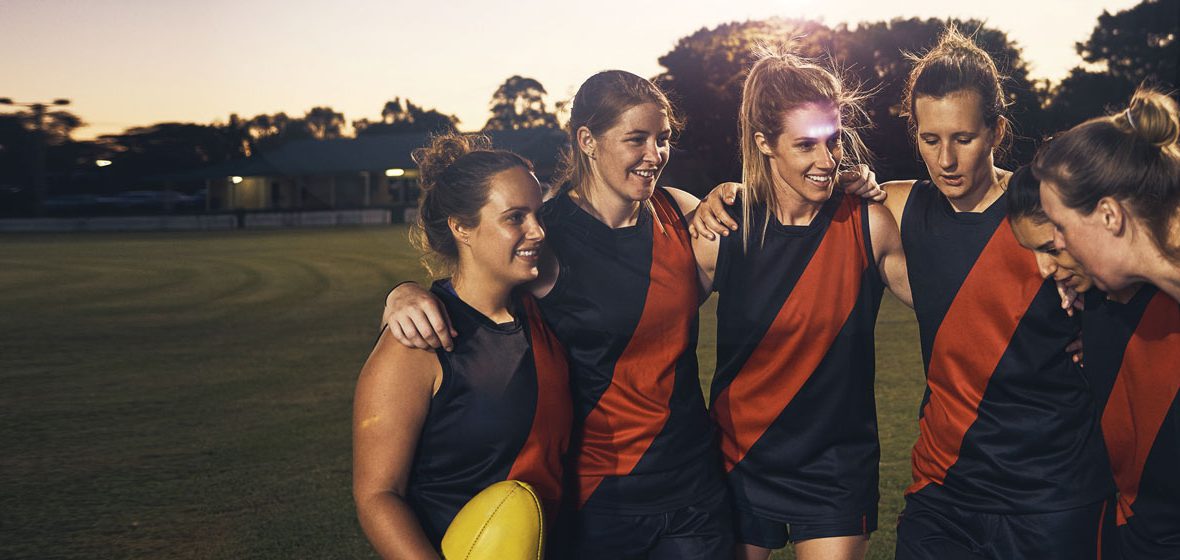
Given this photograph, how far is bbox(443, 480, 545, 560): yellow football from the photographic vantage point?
9.33 ft

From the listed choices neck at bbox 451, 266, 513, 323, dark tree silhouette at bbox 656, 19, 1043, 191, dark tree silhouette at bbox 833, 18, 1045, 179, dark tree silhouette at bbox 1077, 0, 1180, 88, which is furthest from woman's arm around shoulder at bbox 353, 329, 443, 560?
dark tree silhouette at bbox 1077, 0, 1180, 88

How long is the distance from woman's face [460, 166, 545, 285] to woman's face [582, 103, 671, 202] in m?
0.44

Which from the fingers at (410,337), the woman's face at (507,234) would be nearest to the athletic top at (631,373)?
the woman's face at (507,234)

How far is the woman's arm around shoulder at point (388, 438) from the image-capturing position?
2.89 meters

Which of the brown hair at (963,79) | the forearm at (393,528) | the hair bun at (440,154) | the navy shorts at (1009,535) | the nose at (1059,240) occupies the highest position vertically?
the brown hair at (963,79)

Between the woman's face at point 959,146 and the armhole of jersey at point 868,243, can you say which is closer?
the woman's face at point 959,146

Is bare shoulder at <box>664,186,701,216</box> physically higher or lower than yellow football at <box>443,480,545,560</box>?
higher

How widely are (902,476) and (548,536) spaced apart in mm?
3954

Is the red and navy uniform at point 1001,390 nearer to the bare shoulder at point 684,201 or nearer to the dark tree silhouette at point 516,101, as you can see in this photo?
the bare shoulder at point 684,201

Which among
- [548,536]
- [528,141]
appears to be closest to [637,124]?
[548,536]

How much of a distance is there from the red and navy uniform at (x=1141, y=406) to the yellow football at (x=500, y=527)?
165cm

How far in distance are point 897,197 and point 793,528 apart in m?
1.19

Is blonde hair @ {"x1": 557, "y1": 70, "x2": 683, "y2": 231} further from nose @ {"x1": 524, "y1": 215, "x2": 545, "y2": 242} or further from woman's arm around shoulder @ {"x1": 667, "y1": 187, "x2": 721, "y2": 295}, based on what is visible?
nose @ {"x1": 524, "y1": 215, "x2": 545, "y2": 242}

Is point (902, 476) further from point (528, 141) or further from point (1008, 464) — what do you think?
point (528, 141)
